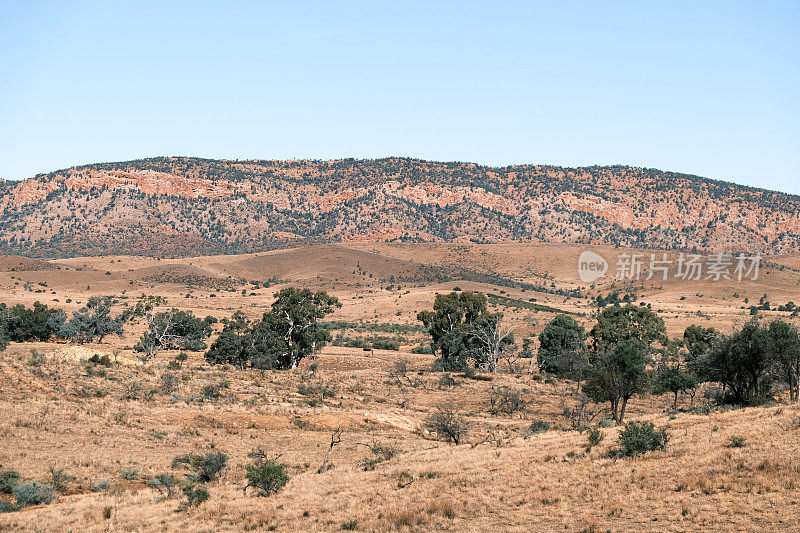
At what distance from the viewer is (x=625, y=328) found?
62.8 meters

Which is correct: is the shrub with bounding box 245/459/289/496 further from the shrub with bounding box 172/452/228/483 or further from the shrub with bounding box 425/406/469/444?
the shrub with bounding box 425/406/469/444

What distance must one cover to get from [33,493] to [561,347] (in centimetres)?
4864

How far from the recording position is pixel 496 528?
19547mm

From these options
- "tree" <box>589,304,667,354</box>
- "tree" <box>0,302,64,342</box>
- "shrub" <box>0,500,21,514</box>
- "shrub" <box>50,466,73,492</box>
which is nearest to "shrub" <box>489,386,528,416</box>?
"tree" <box>589,304,667,354</box>

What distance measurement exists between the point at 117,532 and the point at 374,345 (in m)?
57.6

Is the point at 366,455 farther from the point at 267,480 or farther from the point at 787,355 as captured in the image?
the point at 787,355

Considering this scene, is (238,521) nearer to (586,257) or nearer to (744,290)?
(744,290)

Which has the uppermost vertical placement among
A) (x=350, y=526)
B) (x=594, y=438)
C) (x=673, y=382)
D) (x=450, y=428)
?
(x=673, y=382)

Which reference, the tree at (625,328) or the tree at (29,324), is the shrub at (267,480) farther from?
the tree at (29,324)

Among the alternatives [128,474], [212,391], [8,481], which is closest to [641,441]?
[128,474]

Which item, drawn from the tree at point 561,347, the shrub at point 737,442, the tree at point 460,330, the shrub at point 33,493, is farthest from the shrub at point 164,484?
the tree at point 561,347

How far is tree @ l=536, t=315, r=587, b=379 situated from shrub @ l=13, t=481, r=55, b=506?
4433 centimetres

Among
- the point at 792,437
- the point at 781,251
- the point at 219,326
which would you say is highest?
the point at 781,251

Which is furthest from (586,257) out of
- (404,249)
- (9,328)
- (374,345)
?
(9,328)
